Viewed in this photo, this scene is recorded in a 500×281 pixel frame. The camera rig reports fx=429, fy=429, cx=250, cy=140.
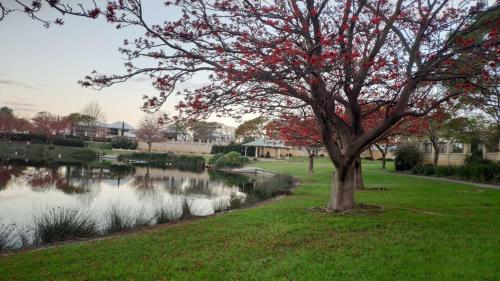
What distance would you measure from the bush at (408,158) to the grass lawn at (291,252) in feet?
93.3

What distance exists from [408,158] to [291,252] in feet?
108

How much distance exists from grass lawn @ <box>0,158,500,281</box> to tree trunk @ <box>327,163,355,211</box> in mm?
1021

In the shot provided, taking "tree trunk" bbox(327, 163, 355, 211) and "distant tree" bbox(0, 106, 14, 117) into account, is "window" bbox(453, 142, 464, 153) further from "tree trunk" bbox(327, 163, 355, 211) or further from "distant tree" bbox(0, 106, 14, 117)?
"distant tree" bbox(0, 106, 14, 117)

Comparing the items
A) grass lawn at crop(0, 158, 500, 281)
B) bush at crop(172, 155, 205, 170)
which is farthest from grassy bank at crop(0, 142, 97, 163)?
grass lawn at crop(0, 158, 500, 281)

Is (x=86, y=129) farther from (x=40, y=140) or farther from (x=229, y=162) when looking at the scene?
(x=229, y=162)

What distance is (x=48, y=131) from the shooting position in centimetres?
6594

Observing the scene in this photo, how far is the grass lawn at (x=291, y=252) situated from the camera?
577cm

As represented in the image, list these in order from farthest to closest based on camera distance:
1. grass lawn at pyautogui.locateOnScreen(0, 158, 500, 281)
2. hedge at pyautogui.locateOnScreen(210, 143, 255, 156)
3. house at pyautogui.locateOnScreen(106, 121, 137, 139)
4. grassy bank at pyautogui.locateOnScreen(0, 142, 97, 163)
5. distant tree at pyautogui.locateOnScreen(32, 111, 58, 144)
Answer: house at pyautogui.locateOnScreen(106, 121, 137, 139) < hedge at pyautogui.locateOnScreen(210, 143, 255, 156) < distant tree at pyautogui.locateOnScreen(32, 111, 58, 144) < grassy bank at pyautogui.locateOnScreen(0, 142, 97, 163) < grass lawn at pyautogui.locateOnScreen(0, 158, 500, 281)

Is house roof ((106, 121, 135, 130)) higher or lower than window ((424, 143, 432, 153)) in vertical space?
higher

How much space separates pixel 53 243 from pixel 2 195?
10434 mm

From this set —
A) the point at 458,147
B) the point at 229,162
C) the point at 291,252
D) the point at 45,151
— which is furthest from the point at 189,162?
the point at 291,252

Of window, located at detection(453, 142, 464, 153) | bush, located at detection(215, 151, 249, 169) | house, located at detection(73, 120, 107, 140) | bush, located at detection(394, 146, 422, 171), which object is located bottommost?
bush, located at detection(215, 151, 249, 169)

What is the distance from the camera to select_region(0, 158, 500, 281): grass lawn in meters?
5.77

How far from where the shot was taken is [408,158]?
122 ft
